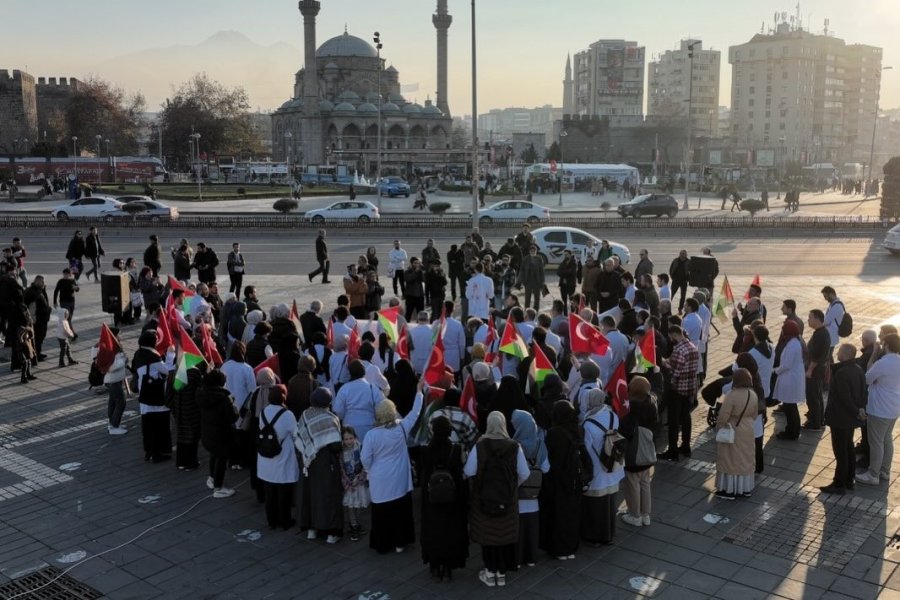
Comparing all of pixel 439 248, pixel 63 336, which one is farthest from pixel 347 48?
pixel 63 336

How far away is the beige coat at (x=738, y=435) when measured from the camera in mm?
8328

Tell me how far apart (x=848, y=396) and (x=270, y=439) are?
6.07 m

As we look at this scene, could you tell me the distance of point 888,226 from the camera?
36.9 metres

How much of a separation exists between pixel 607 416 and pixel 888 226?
34863mm

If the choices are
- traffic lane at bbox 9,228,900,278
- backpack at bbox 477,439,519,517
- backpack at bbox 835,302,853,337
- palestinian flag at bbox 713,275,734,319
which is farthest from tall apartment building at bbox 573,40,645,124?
backpack at bbox 477,439,519,517

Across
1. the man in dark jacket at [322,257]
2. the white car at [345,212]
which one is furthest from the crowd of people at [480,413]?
the white car at [345,212]

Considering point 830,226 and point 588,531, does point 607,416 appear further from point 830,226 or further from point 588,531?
point 830,226

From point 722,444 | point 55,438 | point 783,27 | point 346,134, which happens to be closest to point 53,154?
point 346,134

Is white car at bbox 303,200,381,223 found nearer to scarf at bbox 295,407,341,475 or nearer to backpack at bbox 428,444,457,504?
scarf at bbox 295,407,341,475

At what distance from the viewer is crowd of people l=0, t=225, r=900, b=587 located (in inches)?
283

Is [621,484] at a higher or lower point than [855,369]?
lower

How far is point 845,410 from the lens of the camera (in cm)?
884

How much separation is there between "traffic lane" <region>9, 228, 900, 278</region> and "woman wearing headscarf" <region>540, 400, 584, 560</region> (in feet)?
59.4

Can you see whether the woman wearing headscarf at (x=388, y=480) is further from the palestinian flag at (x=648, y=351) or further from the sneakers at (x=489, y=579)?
the palestinian flag at (x=648, y=351)
